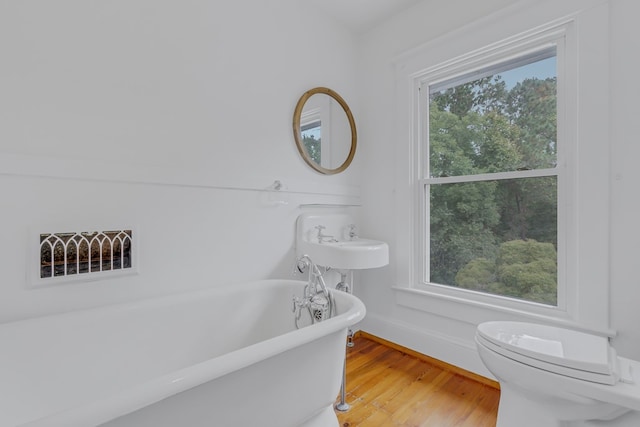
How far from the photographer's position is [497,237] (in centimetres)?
183

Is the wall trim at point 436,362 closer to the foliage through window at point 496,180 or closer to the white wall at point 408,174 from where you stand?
the white wall at point 408,174

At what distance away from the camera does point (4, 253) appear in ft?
3.66

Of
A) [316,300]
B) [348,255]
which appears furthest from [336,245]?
[316,300]

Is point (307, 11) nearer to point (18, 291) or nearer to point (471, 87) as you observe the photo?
point (471, 87)

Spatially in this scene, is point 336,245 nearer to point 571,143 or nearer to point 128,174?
point 128,174

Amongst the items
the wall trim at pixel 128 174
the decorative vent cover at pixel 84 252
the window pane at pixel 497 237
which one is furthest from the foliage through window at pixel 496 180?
the decorative vent cover at pixel 84 252

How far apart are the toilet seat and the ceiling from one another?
2137mm

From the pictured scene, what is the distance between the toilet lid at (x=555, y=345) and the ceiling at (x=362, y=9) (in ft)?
7.00

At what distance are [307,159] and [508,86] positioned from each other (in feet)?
4.33

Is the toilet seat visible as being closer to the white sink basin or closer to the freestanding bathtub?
the freestanding bathtub

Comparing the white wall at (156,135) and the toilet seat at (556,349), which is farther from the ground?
the white wall at (156,135)

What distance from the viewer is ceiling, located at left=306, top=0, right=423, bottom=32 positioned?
212 cm

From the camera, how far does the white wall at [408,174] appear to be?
1.37 meters

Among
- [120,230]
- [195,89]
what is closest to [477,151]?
[195,89]
